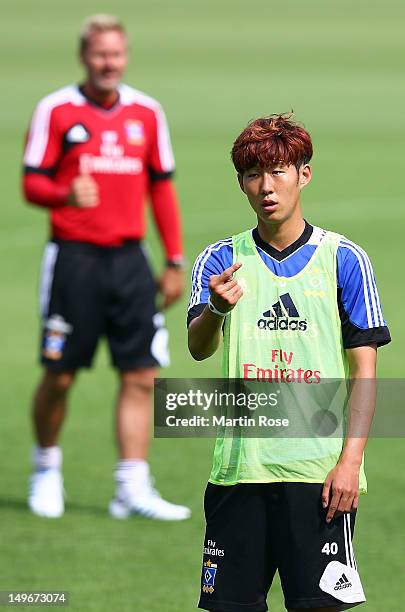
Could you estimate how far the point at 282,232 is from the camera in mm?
5988

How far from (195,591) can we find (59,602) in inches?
28.6

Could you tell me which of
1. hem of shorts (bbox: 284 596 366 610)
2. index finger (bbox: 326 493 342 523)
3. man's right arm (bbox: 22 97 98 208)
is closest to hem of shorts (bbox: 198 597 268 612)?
hem of shorts (bbox: 284 596 366 610)

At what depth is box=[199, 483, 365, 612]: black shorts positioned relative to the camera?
6.01 m

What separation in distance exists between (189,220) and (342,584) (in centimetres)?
1757

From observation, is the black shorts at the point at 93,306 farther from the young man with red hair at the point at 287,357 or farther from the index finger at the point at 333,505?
the index finger at the point at 333,505

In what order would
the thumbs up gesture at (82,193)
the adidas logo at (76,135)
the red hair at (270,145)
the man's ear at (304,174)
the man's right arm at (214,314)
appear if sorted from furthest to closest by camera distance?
1. the adidas logo at (76,135)
2. the thumbs up gesture at (82,193)
3. the man's ear at (304,174)
4. the red hair at (270,145)
5. the man's right arm at (214,314)

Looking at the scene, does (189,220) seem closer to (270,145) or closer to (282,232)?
(282,232)

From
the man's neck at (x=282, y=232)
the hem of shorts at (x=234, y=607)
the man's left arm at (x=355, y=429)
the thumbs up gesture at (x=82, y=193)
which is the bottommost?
the hem of shorts at (x=234, y=607)

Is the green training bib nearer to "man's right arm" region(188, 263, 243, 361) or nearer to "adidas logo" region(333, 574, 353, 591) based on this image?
"man's right arm" region(188, 263, 243, 361)

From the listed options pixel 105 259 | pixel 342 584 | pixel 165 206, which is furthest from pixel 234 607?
pixel 165 206

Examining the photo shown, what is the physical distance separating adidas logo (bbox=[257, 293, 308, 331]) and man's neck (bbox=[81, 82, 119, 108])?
4443 millimetres

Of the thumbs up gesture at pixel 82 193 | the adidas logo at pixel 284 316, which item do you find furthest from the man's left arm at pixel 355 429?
the thumbs up gesture at pixel 82 193

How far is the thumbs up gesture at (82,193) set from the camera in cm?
958

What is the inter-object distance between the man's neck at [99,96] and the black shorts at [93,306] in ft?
2.87
